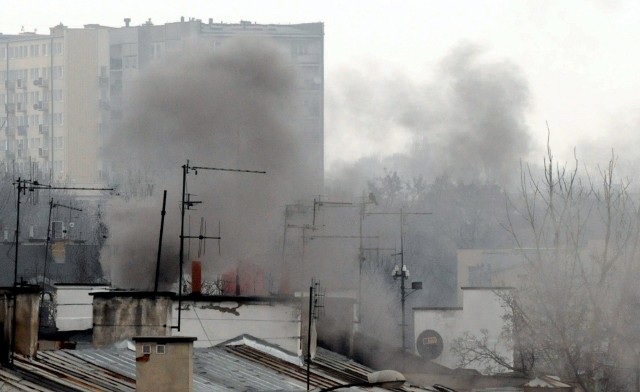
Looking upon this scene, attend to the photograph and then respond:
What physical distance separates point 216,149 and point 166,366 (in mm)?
20765

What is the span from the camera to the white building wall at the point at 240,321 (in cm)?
2903

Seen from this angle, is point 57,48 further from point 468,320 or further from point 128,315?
point 128,315

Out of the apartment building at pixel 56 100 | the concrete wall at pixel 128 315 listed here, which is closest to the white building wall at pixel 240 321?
the concrete wall at pixel 128 315

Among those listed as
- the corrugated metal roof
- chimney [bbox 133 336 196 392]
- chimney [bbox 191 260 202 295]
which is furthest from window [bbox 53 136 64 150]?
chimney [bbox 133 336 196 392]

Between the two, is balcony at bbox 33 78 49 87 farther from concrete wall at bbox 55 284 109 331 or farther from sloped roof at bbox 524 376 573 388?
concrete wall at bbox 55 284 109 331

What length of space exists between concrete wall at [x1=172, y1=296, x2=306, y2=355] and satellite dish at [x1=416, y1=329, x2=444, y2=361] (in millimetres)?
16690

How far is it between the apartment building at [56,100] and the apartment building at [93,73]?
0.07 m

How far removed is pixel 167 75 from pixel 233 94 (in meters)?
1.89

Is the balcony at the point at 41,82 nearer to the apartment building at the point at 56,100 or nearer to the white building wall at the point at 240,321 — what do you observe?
the apartment building at the point at 56,100

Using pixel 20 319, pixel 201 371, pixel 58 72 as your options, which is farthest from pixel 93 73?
pixel 20 319

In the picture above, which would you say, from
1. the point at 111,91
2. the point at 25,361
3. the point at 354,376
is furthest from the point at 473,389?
the point at 111,91

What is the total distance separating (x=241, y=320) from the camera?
29.6 metres

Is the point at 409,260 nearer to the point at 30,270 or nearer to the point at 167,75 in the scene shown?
the point at 30,270

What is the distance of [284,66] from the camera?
44.2 m
